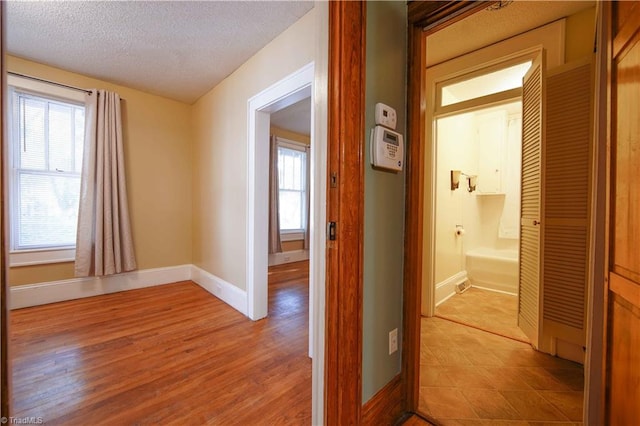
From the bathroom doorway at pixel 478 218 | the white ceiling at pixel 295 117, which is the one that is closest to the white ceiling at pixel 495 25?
the bathroom doorway at pixel 478 218

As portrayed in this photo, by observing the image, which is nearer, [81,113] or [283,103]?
[283,103]

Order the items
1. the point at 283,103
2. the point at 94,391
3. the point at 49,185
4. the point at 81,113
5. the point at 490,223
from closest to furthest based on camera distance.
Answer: the point at 94,391 < the point at 283,103 < the point at 49,185 < the point at 81,113 < the point at 490,223

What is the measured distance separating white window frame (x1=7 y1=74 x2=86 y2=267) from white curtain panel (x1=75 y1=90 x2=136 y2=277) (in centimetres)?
16

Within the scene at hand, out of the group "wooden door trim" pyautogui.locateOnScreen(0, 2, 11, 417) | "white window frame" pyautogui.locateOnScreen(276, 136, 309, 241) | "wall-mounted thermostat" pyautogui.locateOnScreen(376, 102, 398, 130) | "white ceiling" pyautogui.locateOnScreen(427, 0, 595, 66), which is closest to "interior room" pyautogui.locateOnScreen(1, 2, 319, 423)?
"white window frame" pyautogui.locateOnScreen(276, 136, 309, 241)

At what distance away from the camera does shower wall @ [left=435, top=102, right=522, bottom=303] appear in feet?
10.8

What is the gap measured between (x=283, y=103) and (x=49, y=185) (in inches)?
106

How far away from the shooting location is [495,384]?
5.09ft

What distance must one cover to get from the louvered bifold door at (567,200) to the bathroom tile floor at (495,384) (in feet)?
0.87

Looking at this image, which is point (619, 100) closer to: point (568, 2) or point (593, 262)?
point (593, 262)

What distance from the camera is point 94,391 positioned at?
146 centimetres

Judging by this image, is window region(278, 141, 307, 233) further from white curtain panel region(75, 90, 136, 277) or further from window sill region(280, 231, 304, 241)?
white curtain panel region(75, 90, 136, 277)

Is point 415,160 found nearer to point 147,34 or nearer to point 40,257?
point 147,34

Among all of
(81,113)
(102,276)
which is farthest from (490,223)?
(81,113)

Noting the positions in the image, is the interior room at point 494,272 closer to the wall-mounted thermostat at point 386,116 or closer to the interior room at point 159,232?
the interior room at point 159,232
